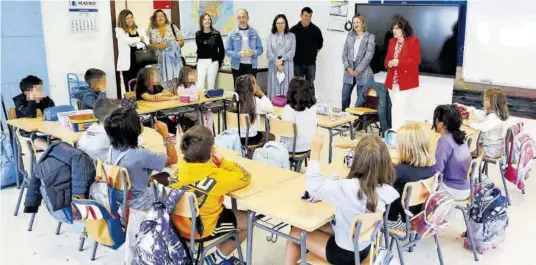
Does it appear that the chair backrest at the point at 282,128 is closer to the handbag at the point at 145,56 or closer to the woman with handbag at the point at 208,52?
the handbag at the point at 145,56

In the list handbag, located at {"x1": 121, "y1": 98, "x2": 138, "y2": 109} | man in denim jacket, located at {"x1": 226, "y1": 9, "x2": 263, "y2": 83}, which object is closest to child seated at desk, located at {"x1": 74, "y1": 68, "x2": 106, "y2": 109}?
handbag, located at {"x1": 121, "y1": 98, "x2": 138, "y2": 109}

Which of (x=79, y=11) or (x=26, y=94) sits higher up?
(x=79, y=11)

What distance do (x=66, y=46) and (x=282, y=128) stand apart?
3.32 meters

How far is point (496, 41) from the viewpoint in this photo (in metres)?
5.91

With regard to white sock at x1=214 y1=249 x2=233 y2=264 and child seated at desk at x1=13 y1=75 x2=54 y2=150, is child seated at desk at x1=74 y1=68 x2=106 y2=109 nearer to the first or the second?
child seated at desk at x1=13 y1=75 x2=54 y2=150

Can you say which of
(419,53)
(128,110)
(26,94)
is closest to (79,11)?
(26,94)

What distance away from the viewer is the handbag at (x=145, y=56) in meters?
6.43

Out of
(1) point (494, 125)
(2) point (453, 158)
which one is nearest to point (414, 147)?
(2) point (453, 158)

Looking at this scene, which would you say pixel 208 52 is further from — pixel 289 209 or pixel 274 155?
pixel 289 209

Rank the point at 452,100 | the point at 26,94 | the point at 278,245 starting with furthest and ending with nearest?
the point at 452,100 < the point at 26,94 < the point at 278,245

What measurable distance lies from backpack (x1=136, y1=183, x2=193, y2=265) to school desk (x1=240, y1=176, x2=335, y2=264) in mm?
371

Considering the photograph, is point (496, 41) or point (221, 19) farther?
point (221, 19)

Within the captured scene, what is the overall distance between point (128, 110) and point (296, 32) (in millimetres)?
4414

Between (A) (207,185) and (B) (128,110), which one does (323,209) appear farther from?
(B) (128,110)
